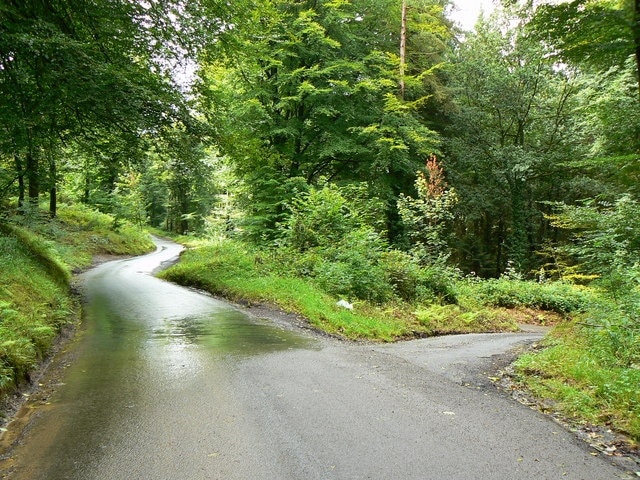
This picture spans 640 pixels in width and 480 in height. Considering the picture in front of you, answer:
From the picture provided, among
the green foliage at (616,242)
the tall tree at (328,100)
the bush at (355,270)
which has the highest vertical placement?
the tall tree at (328,100)

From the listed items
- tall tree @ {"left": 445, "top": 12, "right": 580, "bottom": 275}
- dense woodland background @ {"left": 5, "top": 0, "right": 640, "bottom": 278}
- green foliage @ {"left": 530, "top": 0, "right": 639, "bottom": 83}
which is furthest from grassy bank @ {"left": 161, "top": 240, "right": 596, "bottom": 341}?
tall tree @ {"left": 445, "top": 12, "right": 580, "bottom": 275}

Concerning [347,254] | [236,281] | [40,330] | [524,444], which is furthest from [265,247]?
[524,444]

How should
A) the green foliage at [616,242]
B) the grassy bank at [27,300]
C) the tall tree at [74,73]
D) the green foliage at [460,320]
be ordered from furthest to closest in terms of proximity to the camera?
the green foliage at [460,320]
the green foliage at [616,242]
the tall tree at [74,73]
the grassy bank at [27,300]

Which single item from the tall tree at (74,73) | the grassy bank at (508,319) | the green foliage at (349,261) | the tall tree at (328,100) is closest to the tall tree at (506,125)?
the tall tree at (328,100)

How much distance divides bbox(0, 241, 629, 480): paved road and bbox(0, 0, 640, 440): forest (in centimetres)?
135

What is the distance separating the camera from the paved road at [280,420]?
3707mm

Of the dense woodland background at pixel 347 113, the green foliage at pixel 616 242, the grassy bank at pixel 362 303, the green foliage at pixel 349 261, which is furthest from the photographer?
the green foliage at pixel 349 261

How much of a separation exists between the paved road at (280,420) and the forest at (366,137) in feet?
4.43

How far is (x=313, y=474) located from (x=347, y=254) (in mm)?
10262

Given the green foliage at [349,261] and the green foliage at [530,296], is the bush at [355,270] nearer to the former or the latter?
the green foliage at [349,261]

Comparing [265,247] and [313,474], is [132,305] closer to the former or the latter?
[265,247]

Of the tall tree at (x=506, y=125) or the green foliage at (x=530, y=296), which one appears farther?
the tall tree at (x=506, y=125)

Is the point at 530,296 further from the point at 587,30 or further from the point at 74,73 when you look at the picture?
the point at 74,73

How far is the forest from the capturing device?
6.80 metres
